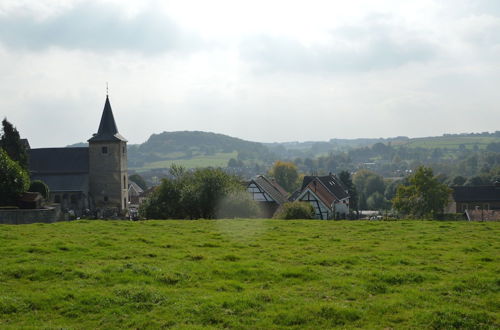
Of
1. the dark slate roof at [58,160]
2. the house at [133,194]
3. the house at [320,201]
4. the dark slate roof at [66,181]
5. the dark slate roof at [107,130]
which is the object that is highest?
the dark slate roof at [107,130]

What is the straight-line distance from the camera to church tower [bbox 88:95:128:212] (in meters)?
76.8

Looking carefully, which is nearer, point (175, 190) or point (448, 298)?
point (448, 298)

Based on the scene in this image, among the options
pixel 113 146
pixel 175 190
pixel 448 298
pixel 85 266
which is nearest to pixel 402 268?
pixel 448 298

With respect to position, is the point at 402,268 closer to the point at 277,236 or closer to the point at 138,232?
the point at 277,236

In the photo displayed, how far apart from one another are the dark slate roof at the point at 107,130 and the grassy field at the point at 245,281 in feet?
185

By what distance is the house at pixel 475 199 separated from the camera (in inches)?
3334

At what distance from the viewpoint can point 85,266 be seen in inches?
572

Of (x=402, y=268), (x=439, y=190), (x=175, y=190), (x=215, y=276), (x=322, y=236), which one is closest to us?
(x=215, y=276)

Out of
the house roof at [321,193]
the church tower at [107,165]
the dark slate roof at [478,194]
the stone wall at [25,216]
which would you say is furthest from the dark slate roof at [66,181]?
the dark slate roof at [478,194]

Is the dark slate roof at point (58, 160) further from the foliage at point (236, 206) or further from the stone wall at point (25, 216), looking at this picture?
the foliage at point (236, 206)

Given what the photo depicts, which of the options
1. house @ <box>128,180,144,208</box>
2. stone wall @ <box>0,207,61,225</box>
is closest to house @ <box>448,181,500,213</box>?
stone wall @ <box>0,207,61,225</box>

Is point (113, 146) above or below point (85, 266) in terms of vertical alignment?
above

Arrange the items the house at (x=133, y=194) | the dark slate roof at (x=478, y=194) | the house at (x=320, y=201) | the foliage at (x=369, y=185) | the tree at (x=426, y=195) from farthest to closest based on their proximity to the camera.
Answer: the foliage at (x=369, y=185) → the house at (x=133, y=194) → the dark slate roof at (x=478, y=194) → the tree at (x=426, y=195) → the house at (x=320, y=201)

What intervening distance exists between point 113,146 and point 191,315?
224ft
